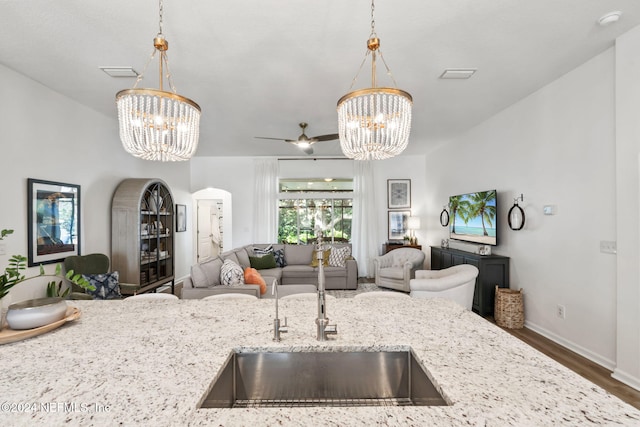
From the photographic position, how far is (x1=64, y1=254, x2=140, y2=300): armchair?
3398 mm

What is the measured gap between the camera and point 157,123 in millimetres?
1578

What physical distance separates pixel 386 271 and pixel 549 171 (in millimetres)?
2995

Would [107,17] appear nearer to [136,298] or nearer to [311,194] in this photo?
[136,298]

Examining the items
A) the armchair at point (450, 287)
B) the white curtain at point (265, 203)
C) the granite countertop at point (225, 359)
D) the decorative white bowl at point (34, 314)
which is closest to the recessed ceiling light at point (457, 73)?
the armchair at point (450, 287)

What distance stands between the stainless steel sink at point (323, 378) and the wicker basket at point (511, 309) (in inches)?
123

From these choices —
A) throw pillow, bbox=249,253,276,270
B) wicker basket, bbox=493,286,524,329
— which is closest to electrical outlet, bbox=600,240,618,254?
wicker basket, bbox=493,286,524,329

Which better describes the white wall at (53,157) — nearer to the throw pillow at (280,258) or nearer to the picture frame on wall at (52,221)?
the picture frame on wall at (52,221)

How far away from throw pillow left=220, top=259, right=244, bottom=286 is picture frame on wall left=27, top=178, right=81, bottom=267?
1.79 m

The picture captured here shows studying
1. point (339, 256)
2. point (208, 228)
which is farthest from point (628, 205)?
point (208, 228)

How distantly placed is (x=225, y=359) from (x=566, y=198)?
3522 mm

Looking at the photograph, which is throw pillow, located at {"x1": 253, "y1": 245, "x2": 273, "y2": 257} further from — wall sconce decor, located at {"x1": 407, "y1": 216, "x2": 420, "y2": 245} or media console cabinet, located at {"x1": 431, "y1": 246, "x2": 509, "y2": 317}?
media console cabinet, located at {"x1": 431, "y1": 246, "x2": 509, "y2": 317}

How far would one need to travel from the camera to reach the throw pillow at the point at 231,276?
3.53 meters

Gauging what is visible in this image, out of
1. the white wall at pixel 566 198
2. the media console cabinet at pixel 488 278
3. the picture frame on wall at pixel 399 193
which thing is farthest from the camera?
the picture frame on wall at pixel 399 193

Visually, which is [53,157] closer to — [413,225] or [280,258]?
[280,258]
